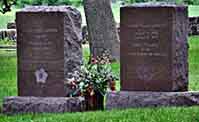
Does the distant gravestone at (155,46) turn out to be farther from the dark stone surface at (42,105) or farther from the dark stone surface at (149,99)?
the dark stone surface at (42,105)

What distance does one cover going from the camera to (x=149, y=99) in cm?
1121

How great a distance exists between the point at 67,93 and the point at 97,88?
0.46 meters

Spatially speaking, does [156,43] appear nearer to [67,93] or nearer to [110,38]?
[67,93]

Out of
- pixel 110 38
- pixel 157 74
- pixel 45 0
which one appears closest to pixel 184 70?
pixel 157 74

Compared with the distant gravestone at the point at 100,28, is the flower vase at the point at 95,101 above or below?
below

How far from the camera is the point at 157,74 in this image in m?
11.4

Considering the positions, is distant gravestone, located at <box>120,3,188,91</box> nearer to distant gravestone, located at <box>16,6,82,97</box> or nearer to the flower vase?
the flower vase

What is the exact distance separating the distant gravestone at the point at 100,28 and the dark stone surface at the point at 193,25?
1288cm

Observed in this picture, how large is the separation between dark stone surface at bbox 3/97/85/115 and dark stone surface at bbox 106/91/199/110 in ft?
1.54

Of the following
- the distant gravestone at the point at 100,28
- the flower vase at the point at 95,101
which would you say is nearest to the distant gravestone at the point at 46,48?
the flower vase at the point at 95,101

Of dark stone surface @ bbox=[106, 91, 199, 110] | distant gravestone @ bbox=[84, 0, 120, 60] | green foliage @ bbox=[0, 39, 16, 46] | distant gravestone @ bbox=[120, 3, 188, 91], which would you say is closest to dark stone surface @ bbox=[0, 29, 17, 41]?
green foliage @ bbox=[0, 39, 16, 46]

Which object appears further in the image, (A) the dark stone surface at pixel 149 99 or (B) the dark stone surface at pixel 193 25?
(B) the dark stone surface at pixel 193 25

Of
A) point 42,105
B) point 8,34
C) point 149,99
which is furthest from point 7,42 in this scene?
point 149,99

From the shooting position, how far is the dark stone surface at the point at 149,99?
36.4 ft
